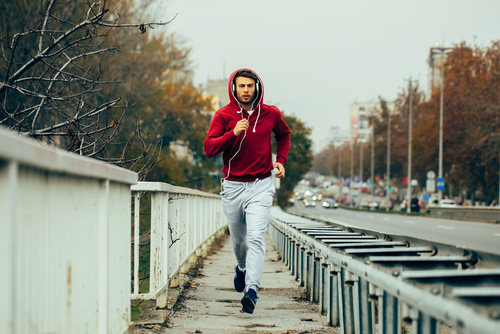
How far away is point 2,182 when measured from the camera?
163cm

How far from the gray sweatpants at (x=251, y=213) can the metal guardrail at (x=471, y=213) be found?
25.8 metres

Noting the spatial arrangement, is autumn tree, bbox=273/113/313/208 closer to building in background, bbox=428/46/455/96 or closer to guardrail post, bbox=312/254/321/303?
building in background, bbox=428/46/455/96

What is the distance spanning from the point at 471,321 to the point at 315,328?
115 inches

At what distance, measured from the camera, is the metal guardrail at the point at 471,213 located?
29.8 meters

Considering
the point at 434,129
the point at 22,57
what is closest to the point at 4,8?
the point at 22,57

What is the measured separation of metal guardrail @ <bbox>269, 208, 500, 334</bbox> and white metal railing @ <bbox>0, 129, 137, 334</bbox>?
1341mm

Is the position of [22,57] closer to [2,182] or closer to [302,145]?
[2,182]

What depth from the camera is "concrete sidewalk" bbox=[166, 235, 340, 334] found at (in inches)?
179

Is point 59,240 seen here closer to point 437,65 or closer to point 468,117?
point 468,117

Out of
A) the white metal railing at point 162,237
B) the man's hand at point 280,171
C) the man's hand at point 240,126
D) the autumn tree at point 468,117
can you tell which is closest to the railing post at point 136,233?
the white metal railing at point 162,237

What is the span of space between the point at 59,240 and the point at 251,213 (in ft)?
10.1

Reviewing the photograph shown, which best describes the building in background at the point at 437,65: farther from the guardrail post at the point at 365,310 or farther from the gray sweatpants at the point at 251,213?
the guardrail post at the point at 365,310

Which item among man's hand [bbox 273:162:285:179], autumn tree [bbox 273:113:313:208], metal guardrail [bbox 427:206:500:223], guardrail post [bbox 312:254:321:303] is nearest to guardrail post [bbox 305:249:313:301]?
guardrail post [bbox 312:254:321:303]

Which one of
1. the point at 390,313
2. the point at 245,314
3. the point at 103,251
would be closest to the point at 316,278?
the point at 245,314
